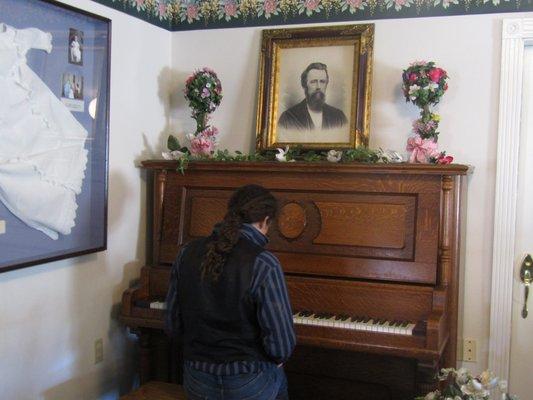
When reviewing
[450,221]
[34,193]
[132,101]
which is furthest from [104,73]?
[450,221]

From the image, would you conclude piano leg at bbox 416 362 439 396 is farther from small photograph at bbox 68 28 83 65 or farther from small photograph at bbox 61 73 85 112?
small photograph at bbox 68 28 83 65

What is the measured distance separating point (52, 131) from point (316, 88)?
4.53 ft

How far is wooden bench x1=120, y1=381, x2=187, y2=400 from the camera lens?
8.66 ft

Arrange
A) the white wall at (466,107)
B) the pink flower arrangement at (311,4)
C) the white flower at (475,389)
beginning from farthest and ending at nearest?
1. the pink flower arrangement at (311,4)
2. the white wall at (466,107)
3. the white flower at (475,389)

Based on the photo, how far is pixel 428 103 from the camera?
2945 mm

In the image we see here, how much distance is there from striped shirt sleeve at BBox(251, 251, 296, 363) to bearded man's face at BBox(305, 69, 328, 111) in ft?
4.67

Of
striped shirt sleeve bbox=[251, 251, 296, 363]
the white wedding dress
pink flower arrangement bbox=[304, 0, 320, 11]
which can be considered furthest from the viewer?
pink flower arrangement bbox=[304, 0, 320, 11]

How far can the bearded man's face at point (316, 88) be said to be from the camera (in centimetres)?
327

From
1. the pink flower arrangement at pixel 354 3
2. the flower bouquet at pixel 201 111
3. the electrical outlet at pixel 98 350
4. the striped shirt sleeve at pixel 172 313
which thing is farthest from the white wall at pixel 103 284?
the pink flower arrangement at pixel 354 3

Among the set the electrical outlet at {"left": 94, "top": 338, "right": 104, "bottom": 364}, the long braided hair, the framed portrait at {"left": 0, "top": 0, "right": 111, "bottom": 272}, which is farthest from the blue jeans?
the electrical outlet at {"left": 94, "top": 338, "right": 104, "bottom": 364}

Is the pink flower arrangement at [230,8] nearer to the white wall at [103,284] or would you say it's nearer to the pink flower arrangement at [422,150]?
the white wall at [103,284]

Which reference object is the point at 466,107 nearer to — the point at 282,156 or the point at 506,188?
the point at 506,188

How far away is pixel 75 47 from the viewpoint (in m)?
2.78

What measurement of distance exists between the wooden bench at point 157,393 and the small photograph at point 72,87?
1347 mm
